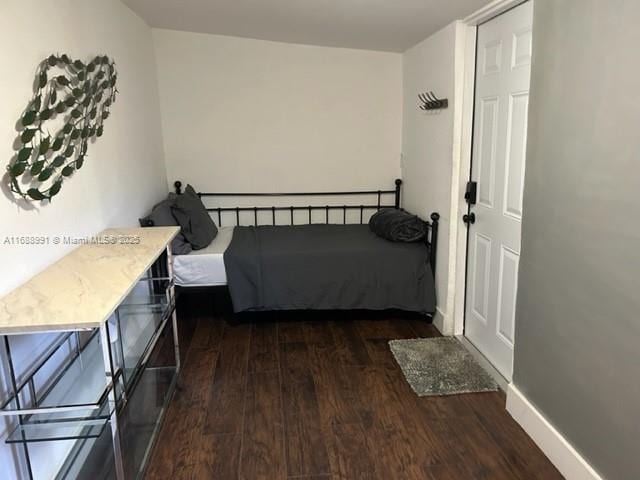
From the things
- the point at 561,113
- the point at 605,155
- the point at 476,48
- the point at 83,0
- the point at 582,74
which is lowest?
the point at 605,155

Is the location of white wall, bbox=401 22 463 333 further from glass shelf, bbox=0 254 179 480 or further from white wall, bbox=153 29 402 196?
glass shelf, bbox=0 254 179 480

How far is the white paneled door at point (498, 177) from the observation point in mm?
2377

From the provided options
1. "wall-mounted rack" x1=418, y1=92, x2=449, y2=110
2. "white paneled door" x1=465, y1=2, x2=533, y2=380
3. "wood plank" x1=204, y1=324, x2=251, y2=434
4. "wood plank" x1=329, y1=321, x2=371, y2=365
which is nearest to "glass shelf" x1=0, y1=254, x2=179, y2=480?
"wood plank" x1=204, y1=324, x2=251, y2=434

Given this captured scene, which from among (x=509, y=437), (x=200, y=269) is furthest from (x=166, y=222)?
(x=509, y=437)

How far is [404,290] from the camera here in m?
3.34

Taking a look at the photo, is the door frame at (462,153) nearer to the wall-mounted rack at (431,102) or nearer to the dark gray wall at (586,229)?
the wall-mounted rack at (431,102)

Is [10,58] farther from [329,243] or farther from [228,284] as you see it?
[329,243]

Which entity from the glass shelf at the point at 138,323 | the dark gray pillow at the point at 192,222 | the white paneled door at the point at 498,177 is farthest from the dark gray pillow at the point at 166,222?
the white paneled door at the point at 498,177

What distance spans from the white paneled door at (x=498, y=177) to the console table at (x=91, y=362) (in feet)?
5.54

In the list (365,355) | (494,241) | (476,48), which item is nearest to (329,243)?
(365,355)

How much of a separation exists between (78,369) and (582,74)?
221 cm

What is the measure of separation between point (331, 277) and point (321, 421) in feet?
3.71

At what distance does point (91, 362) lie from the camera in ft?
6.82

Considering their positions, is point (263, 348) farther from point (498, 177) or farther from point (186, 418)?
point (498, 177)
